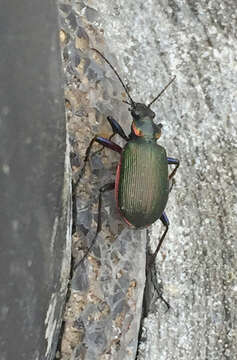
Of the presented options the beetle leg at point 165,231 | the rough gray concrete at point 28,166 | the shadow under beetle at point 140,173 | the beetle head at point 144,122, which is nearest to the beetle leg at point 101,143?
the shadow under beetle at point 140,173

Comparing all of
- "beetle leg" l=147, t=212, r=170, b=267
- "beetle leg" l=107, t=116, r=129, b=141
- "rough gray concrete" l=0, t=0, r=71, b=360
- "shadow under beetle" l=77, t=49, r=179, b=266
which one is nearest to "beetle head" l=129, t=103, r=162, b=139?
"shadow under beetle" l=77, t=49, r=179, b=266

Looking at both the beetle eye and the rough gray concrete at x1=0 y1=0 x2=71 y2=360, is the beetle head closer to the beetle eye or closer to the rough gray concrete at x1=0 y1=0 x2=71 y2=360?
the beetle eye

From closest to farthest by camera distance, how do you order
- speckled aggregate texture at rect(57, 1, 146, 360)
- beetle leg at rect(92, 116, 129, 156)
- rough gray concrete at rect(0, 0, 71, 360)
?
rough gray concrete at rect(0, 0, 71, 360) < speckled aggregate texture at rect(57, 1, 146, 360) < beetle leg at rect(92, 116, 129, 156)

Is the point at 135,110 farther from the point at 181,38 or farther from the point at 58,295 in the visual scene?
the point at 58,295

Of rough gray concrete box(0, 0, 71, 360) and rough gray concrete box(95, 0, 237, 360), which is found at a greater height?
rough gray concrete box(95, 0, 237, 360)

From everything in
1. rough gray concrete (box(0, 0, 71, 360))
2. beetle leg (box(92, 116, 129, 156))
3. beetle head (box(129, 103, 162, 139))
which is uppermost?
beetle head (box(129, 103, 162, 139))

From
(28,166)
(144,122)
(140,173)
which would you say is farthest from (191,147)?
(28,166)

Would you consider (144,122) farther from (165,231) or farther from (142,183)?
(165,231)

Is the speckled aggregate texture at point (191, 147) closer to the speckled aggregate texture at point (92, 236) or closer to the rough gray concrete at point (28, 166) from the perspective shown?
the speckled aggregate texture at point (92, 236)
